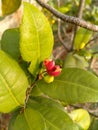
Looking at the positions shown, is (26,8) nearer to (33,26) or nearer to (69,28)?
(33,26)

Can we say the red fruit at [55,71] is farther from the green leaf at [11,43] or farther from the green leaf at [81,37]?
the green leaf at [81,37]

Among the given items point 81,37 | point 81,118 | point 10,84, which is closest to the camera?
point 10,84

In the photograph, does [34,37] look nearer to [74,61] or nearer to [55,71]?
[55,71]

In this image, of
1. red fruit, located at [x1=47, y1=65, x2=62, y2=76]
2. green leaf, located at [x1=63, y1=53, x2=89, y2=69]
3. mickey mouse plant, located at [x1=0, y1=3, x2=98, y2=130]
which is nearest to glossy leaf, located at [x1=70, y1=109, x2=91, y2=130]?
green leaf, located at [x1=63, y1=53, x2=89, y2=69]

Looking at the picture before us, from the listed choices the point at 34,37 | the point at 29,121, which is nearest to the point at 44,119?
the point at 29,121

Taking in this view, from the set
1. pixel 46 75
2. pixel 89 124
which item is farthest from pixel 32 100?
pixel 89 124

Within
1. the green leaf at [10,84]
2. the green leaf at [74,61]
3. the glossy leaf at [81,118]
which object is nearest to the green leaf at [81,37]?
the green leaf at [74,61]
